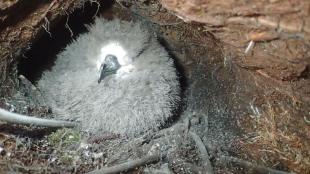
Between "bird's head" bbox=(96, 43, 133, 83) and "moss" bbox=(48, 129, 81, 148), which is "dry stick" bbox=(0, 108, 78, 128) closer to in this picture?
"moss" bbox=(48, 129, 81, 148)

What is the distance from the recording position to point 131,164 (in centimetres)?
267

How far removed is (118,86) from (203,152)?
2.67 ft

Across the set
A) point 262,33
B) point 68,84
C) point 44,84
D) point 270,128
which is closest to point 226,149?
point 270,128

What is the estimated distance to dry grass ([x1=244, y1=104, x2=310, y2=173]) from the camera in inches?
106

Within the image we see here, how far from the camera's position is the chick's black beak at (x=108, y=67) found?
2.89 m

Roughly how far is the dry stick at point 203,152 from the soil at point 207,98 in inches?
2.1

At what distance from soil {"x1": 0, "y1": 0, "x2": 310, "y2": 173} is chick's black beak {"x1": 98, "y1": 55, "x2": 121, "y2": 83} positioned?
459 mm

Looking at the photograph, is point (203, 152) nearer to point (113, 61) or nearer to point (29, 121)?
point (113, 61)

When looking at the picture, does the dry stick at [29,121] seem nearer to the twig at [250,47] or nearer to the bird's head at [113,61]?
the bird's head at [113,61]

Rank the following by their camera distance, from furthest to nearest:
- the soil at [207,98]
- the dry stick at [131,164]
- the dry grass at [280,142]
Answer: the dry grass at [280,142]
the dry stick at [131,164]
the soil at [207,98]

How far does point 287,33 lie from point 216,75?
A: 1208 millimetres

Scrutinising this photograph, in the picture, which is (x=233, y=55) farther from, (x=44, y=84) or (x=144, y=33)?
(x=44, y=84)

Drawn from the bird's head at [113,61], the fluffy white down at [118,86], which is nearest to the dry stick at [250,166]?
the fluffy white down at [118,86]

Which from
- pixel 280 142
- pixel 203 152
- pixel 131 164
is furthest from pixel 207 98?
pixel 131 164
